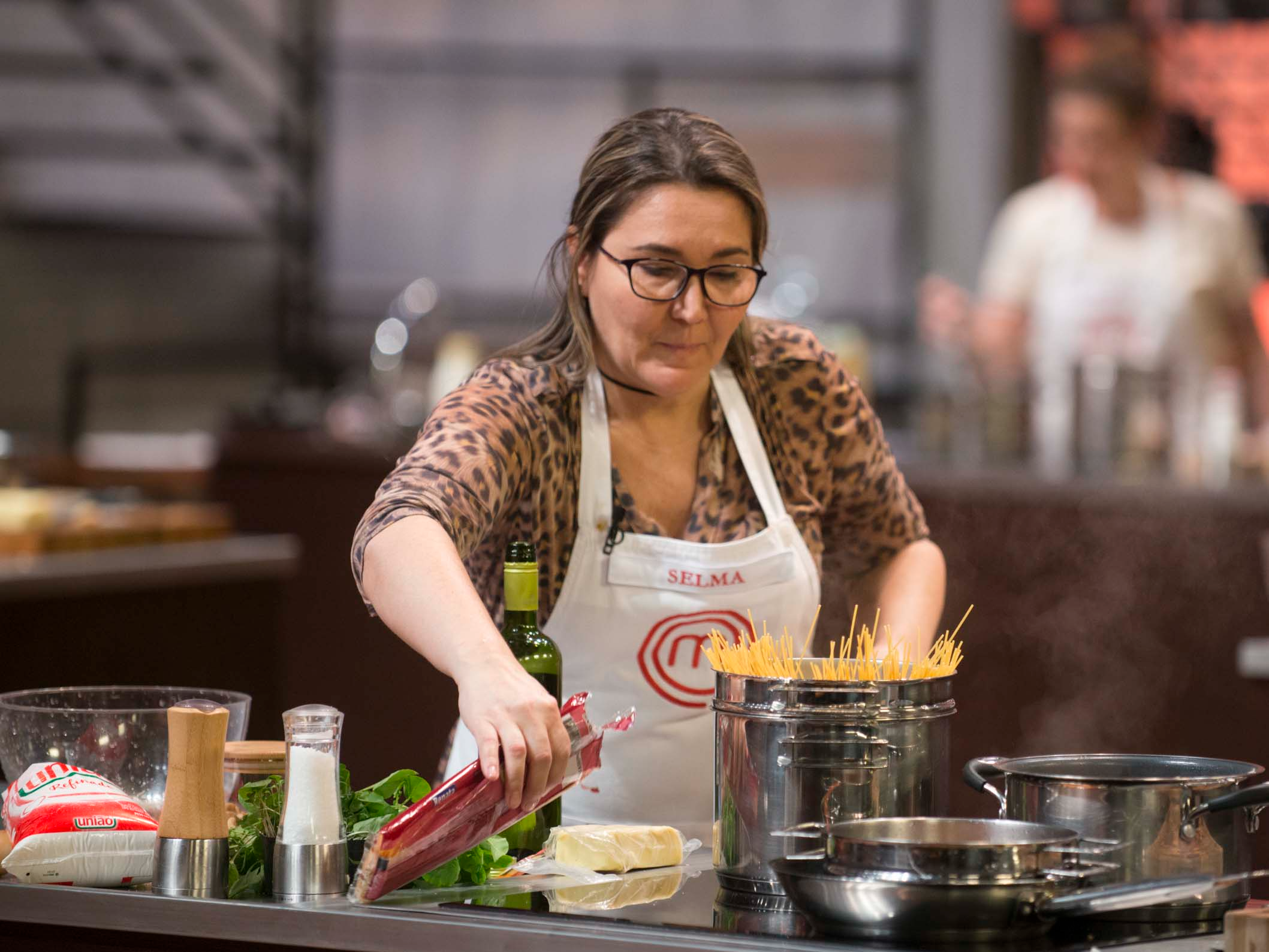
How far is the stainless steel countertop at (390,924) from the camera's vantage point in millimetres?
1221

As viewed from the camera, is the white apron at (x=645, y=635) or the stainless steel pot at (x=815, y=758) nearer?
the stainless steel pot at (x=815, y=758)

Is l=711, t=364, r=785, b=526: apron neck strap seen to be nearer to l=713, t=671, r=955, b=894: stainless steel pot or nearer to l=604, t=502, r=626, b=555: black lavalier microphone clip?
l=604, t=502, r=626, b=555: black lavalier microphone clip

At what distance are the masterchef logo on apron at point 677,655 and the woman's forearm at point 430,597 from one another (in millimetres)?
Answer: 409

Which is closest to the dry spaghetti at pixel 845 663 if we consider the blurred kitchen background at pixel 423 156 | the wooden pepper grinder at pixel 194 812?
the wooden pepper grinder at pixel 194 812

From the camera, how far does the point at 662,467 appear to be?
1963mm

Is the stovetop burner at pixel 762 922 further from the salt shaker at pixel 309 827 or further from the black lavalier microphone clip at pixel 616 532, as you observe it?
the black lavalier microphone clip at pixel 616 532

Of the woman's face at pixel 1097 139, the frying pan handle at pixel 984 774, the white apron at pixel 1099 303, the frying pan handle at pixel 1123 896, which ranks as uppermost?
the woman's face at pixel 1097 139

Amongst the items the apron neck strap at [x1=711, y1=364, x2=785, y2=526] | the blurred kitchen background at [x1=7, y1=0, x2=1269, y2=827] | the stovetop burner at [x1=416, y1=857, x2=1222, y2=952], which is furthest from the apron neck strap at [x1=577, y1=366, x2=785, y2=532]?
the blurred kitchen background at [x1=7, y1=0, x2=1269, y2=827]

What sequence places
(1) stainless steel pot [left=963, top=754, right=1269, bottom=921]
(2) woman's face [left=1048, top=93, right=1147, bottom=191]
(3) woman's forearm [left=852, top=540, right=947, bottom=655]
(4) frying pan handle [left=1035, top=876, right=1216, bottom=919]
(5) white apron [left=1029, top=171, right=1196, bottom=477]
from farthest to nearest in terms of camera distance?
(5) white apron [left=1029, top=171, right=1196, bottom=477] → (2) woman's face [left=1048, top=93, right=1147, bottom=191] → (3) woman's forearm [left=852, top=540, right=947, bottom=655] → (1) stainless steel pot [left=963, top=754, right=1269, bottom=921] → (4) frying pan handle [left=1035, top=876, right=1216, bottom=919]

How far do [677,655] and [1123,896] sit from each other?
782 mm

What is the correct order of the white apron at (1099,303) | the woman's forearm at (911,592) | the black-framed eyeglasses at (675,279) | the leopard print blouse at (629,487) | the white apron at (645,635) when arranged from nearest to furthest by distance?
the leopard print blouse at (629,487) < the black-framed eyeglasses at (675,279) < the white apron at (645,635) < the woman's forearm at (911,592) < the white apron at (1099,303)

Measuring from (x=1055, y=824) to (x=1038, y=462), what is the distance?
10.5 ft

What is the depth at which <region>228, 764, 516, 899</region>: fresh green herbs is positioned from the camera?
138cm

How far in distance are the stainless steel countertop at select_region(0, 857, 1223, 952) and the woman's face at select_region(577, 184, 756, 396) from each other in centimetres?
61
